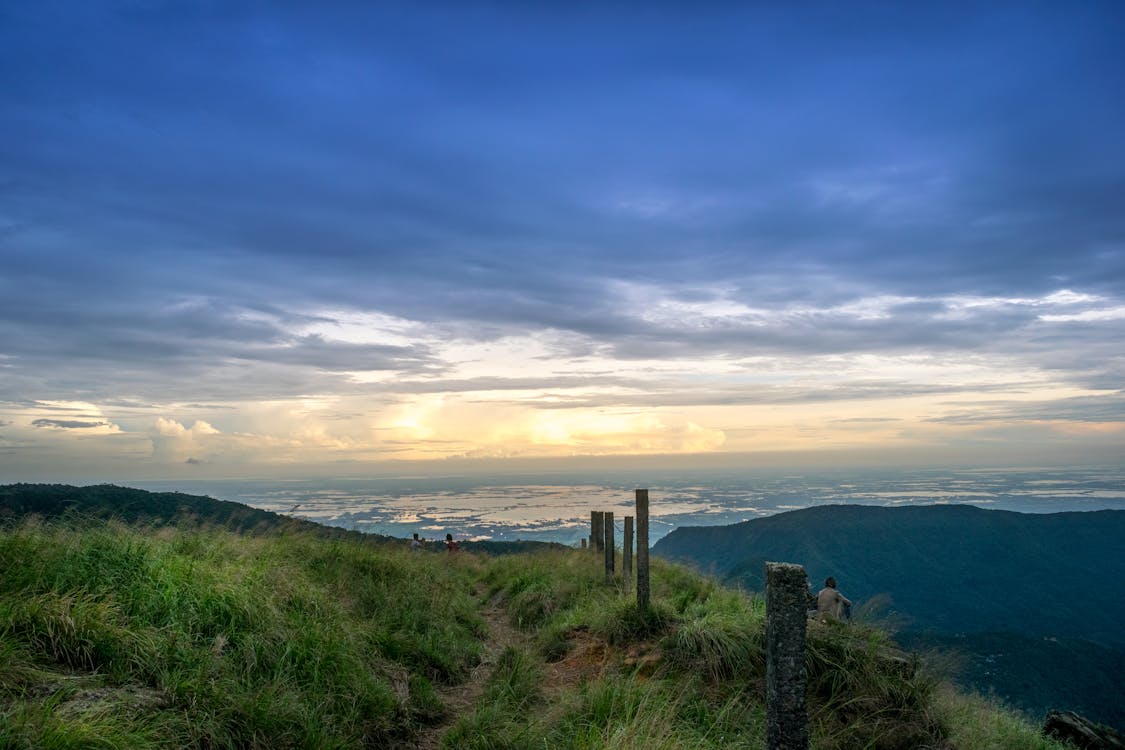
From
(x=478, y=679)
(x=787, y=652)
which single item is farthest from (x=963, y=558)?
(x=787, y=652)

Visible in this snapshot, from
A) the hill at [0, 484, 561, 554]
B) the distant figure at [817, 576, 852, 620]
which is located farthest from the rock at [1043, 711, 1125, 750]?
the hill at [0, 484, 561, 554]

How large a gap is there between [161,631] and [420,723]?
111 inches

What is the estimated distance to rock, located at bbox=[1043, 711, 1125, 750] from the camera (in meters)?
13.5

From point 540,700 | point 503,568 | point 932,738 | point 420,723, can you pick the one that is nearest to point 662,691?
point 540,700

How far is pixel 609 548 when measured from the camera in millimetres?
16141

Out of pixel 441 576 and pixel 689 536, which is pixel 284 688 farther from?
pixel 689 536

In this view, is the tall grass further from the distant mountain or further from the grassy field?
the distant mountain

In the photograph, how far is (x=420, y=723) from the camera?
7.02m

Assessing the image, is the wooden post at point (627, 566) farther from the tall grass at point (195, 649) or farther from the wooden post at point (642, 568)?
the tall grass at point (195, 649)

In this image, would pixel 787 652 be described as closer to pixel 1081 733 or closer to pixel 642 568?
pixel 642 568

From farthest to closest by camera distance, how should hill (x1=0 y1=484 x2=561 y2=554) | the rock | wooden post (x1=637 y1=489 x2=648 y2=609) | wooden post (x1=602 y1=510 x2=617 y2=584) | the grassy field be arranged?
wooden post (x1=602 y1=510 x2=617 y2=584) < the rock < wooden post (x1=637 y1=489 x2=648 y2=609) < hill (x1=0 y1=484 x2=561 y2=554) < the grassy field

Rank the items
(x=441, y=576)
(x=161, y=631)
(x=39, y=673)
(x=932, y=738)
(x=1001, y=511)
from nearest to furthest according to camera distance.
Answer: (x=39, y=673)
(x=161, y=631)
(x=932, y=738)
(x=441, y=576)
(x=1001, y=511)

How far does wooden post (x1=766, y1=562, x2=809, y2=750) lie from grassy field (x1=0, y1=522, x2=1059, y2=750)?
1108 mm

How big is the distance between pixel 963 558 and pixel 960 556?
0.79 m
